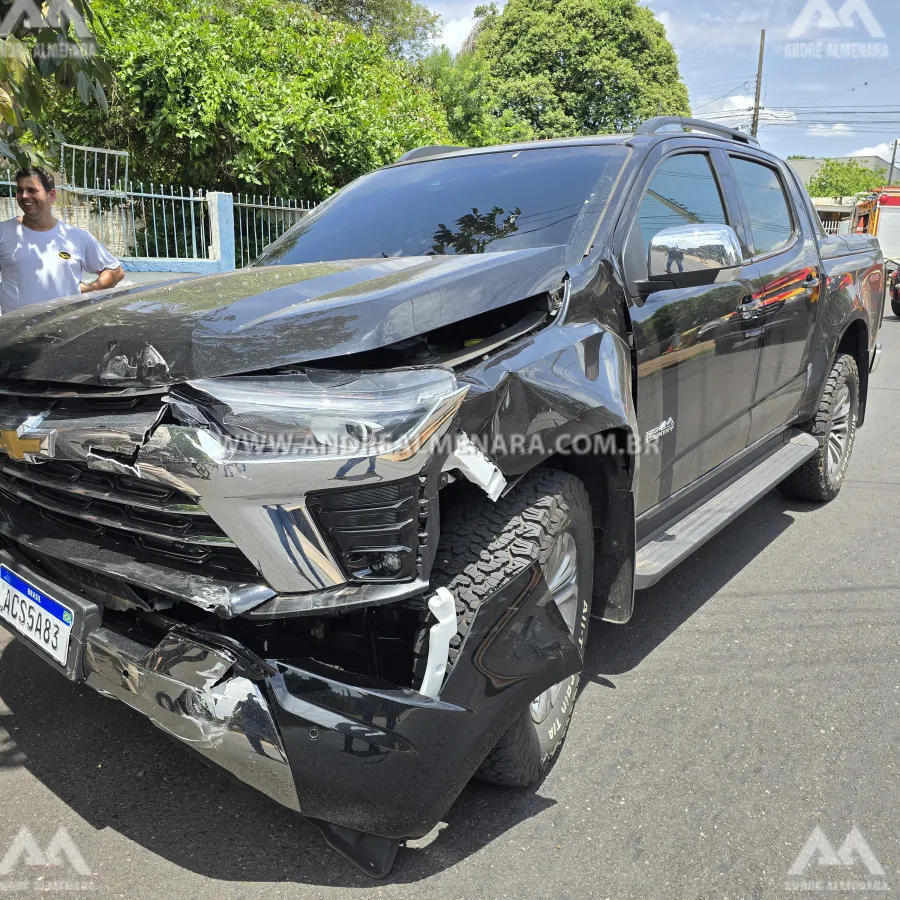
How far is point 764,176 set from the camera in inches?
157

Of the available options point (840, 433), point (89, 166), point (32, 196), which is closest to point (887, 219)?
point (840, 433)

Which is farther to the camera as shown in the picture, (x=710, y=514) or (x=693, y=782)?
(x=710, y=514)

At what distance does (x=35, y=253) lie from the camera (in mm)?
4457

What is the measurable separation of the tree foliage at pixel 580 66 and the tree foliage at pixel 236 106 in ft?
50.1

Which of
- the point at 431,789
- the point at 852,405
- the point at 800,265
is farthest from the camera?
the point at 852,405

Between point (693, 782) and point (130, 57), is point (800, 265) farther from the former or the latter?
point (130, 57)

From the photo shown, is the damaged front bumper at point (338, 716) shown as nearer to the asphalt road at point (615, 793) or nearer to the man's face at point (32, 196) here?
the asphalt road at point (615, 793)

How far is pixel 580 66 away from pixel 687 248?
25.9 metres

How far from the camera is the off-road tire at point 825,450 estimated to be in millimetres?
4477

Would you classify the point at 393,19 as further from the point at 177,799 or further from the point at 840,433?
the point at 177,799

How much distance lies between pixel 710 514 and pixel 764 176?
1.87 meters

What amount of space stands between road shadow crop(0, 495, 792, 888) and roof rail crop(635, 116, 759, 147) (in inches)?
83.0

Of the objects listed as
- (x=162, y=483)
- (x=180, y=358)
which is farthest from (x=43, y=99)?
(x=162, y=483)

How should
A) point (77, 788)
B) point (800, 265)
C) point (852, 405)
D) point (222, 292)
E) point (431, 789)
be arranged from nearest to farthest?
point (431, 789) < point (222, 292) < point (77, 788) < point (800, 265) < point (852, 405)
